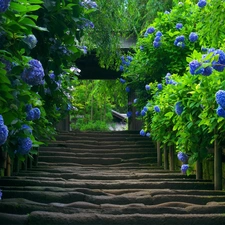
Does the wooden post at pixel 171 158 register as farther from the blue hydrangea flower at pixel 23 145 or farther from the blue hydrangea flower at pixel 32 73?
the blue hydrangea flower at pixel 32 73

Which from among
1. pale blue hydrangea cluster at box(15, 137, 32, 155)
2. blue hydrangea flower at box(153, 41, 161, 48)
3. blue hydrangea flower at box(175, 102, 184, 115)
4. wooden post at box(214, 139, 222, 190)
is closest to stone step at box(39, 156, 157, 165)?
blue hydrangea flower at box(153, 41, 161, 48)

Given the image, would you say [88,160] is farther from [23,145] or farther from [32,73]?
[32,73]

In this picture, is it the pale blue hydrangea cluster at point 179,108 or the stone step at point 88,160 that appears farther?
the stone step at point 88,160

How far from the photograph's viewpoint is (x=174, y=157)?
24.7ft

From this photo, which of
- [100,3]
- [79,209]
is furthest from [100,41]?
[79,209]

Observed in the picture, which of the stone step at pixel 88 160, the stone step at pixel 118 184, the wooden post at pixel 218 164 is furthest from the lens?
the stone step at pixel 88 160

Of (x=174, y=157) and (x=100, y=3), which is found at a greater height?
(x=100, y=3)

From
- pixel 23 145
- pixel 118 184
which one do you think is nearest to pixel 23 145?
pixel 23 145

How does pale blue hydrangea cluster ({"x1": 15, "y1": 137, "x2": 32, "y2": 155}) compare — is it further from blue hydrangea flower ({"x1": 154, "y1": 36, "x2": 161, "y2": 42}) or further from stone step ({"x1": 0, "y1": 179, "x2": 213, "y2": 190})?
blue hydrangea flower ({"x1": 154, "y1": 36, "x2": 161, "y2": 42})

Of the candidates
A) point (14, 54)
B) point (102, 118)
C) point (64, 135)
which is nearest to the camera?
point (14, 54)

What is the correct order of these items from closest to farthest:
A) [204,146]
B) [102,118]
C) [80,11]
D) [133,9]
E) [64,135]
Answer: [80,11] < [204,146] < [133,9] < [64,135] < [102,118]

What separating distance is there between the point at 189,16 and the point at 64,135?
4342 millimetres

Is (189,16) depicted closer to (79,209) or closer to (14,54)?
(79,209)

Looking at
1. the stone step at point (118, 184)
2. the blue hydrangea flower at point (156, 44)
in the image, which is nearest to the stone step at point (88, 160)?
the blue hydrangea flower at point (156, 44)
